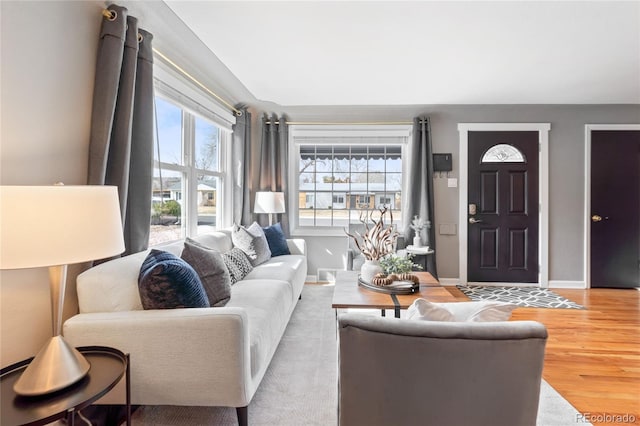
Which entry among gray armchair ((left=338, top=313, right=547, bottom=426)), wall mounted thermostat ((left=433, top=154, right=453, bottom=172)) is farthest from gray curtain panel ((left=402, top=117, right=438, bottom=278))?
gray armchair ((left=338, top=313, right=547, bottom=426))

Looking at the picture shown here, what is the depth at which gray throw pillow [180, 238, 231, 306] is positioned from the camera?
1.88 metres

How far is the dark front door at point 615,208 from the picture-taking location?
390 centimetres

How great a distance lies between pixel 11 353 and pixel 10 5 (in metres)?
1.48

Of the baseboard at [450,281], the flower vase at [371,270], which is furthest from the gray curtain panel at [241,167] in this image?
the baseboard at [450,281]

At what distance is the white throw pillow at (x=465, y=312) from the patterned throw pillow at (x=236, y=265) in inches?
70.9

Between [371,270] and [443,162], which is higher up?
[443,162]

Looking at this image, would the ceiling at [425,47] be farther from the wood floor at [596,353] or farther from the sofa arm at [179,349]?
the wood floor at [596,353]

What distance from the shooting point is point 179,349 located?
4.47 feet

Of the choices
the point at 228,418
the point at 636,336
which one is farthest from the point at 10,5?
the point at 636,336

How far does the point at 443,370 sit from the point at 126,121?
199 centimetres

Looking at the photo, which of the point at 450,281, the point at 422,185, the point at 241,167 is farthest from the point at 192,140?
the point at 450,281

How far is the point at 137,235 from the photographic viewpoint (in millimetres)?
1943

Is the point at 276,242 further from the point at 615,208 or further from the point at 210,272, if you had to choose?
the point at 615,208

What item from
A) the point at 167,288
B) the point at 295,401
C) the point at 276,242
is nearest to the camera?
the point at 167,288
